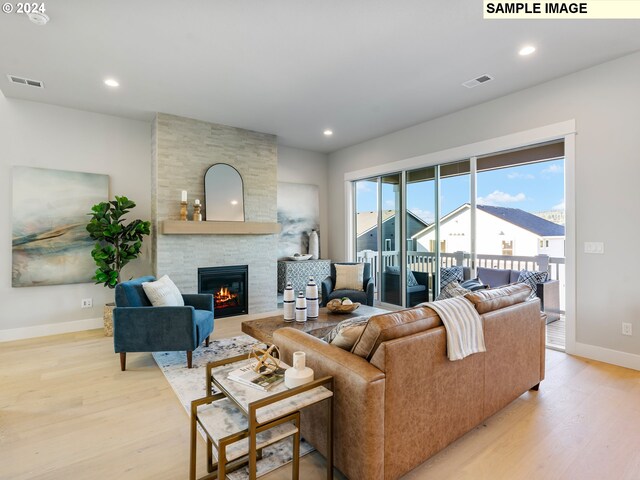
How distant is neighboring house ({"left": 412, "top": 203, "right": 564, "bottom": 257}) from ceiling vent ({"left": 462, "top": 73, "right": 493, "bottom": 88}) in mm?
1519

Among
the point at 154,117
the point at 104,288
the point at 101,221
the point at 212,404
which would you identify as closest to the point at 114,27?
the point at 154,117

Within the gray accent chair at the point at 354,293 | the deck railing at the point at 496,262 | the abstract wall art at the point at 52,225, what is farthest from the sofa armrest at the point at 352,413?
the abstract wall art at the point at 52,225

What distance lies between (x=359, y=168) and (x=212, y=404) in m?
4.97

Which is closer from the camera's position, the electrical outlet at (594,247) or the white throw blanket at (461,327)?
the white throw blanket at (461,327)

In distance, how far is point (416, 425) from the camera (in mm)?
1645

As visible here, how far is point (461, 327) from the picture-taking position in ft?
6.06

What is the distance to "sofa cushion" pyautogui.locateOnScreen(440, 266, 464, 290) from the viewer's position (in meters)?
4.44

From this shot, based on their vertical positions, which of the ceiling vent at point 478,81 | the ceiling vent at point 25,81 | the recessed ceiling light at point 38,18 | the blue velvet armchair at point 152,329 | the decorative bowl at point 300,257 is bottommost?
the blue velvet armchair at point 152,329

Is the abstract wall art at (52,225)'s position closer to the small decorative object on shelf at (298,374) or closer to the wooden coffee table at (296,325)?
the wooden coffee table at (296,325)

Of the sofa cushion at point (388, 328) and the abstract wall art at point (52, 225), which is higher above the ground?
the abstract wall art at point (52, 225)

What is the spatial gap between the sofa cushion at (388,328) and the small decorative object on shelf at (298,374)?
10.6 inches

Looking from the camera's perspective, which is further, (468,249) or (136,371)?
(468,249)

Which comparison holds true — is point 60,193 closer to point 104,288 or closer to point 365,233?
point 104,288

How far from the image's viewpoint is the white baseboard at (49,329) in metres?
3.93
